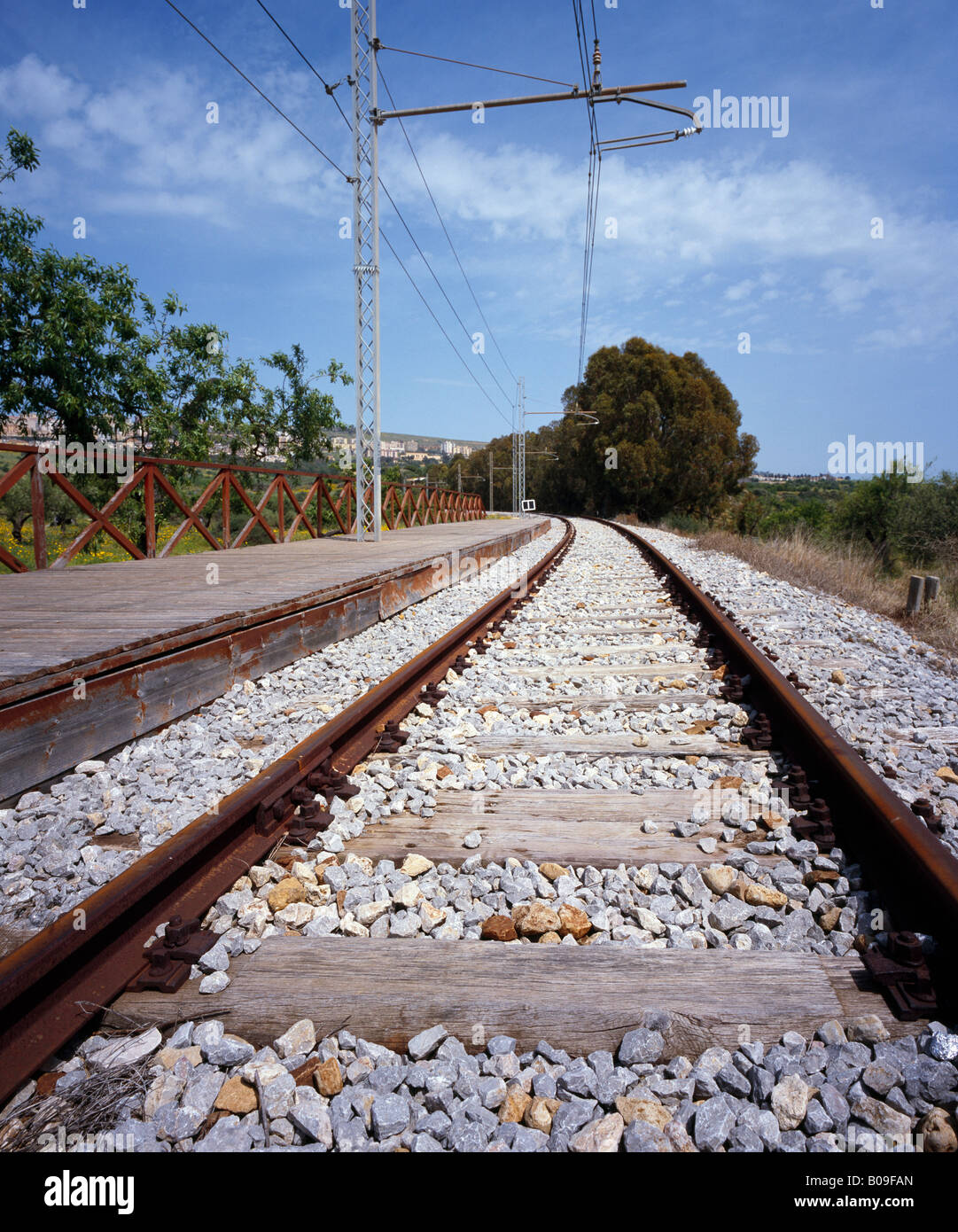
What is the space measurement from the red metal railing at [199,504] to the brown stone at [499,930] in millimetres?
5950

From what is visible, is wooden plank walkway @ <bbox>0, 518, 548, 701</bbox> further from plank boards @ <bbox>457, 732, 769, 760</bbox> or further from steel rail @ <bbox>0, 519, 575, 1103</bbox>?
plank boards @ <bbox>457, 732, 769, 760</bbox>

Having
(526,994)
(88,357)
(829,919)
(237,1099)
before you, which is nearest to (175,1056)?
(237,1099)

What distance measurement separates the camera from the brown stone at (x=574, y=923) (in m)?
1.69

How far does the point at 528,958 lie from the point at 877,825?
3.24ft

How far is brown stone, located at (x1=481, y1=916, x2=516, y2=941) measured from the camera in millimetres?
1668

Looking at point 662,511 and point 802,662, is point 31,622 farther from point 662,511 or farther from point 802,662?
point 662,511

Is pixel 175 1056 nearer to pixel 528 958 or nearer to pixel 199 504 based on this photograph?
pixel 528 958

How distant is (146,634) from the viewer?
3.42 meters

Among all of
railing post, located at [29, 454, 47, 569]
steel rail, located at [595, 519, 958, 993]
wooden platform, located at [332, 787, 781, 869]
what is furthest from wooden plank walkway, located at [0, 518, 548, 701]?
steel rail, located at [595, 519, 958, 993]

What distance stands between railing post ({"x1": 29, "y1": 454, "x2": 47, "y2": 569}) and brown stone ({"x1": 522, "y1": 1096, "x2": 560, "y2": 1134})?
6.71 meters

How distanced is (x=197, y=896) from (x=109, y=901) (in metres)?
0.28
